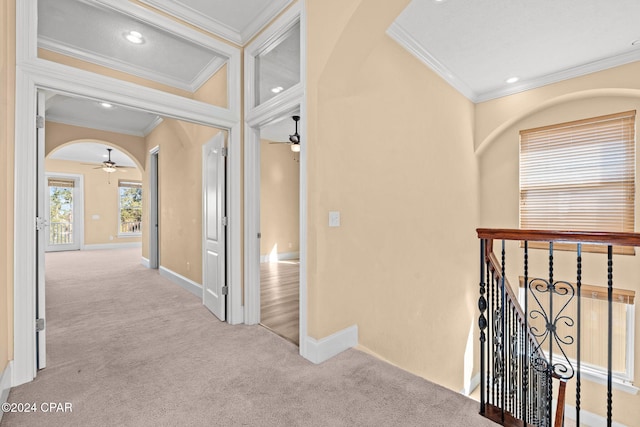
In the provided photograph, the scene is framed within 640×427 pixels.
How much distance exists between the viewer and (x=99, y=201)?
966 cm

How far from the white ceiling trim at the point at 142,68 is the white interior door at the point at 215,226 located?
0.61m

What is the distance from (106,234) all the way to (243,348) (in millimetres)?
9658

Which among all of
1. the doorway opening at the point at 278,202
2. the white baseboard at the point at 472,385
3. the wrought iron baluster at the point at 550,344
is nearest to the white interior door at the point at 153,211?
the doorway opening at the point at 278,202

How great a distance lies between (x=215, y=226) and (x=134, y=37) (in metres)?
2.00

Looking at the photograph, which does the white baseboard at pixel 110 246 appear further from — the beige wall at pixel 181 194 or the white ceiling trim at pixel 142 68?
the white ceiling trim at pixel 142 68

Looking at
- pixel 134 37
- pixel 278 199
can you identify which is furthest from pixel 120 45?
pixel 278 199

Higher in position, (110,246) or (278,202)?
(278,202)

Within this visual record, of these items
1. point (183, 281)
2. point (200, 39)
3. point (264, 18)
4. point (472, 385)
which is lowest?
point (472, 385)

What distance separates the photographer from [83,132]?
5926mm

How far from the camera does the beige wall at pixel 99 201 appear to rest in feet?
30.5

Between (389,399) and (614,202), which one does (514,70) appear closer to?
(614,202)

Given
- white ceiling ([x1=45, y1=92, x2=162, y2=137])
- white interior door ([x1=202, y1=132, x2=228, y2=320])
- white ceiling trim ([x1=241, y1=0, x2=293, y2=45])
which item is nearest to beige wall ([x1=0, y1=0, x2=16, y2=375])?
white interior door ([x1=202, y1=132, x2=228, y2=320])

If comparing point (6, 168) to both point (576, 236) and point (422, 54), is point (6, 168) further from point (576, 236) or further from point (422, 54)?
point (422, 54)

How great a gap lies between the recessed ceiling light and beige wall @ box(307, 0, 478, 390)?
179 cm
